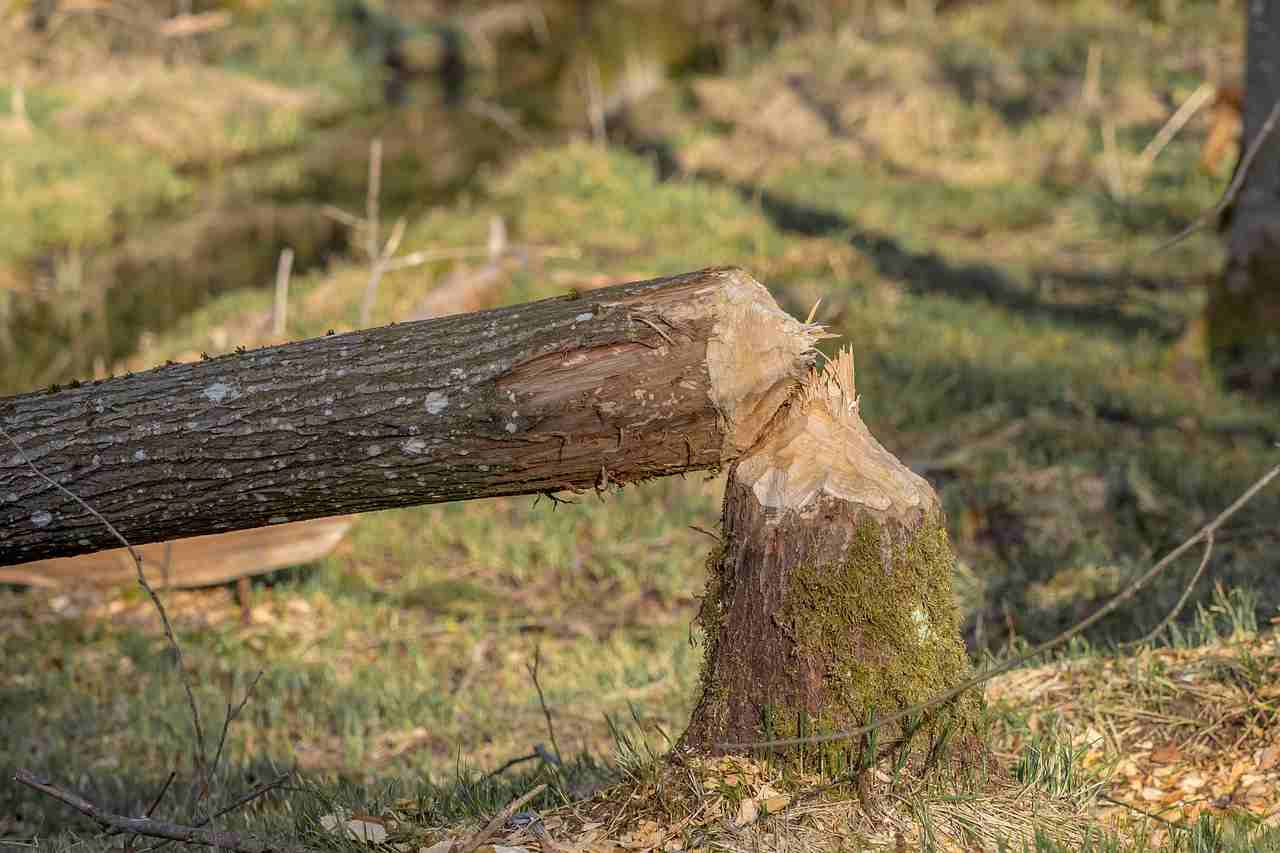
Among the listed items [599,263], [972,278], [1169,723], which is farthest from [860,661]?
[599,263]

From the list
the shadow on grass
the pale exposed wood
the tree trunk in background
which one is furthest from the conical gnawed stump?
the shadow on grass

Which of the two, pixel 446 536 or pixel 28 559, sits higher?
pixel 28 559

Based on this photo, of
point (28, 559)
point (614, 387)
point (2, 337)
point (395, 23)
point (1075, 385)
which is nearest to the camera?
point (614, 387)

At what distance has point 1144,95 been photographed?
1362 centimetres

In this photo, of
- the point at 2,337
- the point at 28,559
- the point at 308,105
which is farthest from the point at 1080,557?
the point at 308,105

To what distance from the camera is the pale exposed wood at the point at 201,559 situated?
583cm

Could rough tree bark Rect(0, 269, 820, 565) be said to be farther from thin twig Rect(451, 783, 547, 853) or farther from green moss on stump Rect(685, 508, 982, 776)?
thin twig Rect(451, 783, 547, 853)

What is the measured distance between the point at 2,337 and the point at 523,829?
9498 millimetres

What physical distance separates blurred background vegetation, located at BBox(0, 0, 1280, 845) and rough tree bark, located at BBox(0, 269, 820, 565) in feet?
3.40

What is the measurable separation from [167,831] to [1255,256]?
6.86 metres

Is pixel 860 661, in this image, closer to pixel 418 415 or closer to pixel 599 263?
pixel 418 415

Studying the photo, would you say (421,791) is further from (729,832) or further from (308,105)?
(308,105)

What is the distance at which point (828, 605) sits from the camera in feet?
9.97

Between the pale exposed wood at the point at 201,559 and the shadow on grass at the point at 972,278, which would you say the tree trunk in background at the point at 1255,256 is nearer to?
the shadow on grass at the point at 972,278
